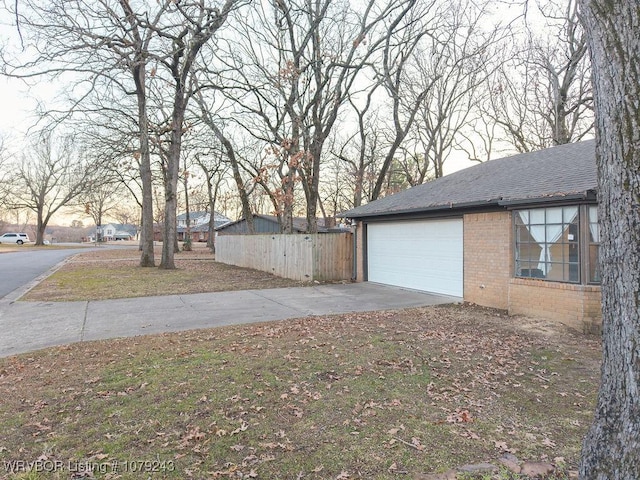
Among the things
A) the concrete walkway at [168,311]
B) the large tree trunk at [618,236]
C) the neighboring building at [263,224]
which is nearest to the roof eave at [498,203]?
the concrete walkway at [168,311]

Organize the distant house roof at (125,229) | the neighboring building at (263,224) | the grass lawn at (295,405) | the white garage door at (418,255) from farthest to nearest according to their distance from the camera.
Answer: the distant house roof at (125,229)
the neighboring building at (263,224)
the white garage door at (418,255)
the grass lawn at (295,405)

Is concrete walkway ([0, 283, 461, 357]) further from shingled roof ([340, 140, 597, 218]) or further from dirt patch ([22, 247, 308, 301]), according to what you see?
shingled roof ([340, 140, 597, 218])

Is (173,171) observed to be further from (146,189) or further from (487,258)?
(487,258)

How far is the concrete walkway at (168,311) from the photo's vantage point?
7246mm

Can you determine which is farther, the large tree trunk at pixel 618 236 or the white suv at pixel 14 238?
the white suv at pixel 14 238

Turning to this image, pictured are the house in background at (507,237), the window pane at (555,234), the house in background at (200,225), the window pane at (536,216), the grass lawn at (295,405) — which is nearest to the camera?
the grass lawn at (295,405)

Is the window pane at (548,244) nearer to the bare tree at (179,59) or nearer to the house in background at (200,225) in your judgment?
the bare tree at (179,59)

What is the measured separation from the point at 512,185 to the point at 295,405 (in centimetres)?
761

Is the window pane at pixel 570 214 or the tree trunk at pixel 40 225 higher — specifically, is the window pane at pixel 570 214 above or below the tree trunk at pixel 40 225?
below

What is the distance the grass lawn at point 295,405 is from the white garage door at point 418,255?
168 inches

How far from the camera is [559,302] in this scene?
25.4 feet

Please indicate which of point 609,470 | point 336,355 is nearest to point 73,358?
point 336,355

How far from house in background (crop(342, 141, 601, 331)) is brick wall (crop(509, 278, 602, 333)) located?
0.02 metres

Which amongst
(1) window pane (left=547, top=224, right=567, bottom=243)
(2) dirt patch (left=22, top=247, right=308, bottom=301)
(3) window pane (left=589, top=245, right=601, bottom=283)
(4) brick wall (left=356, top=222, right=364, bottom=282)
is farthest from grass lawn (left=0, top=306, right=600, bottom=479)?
(4) brick wall (left=356, top=222, right=364, bottom=282)
